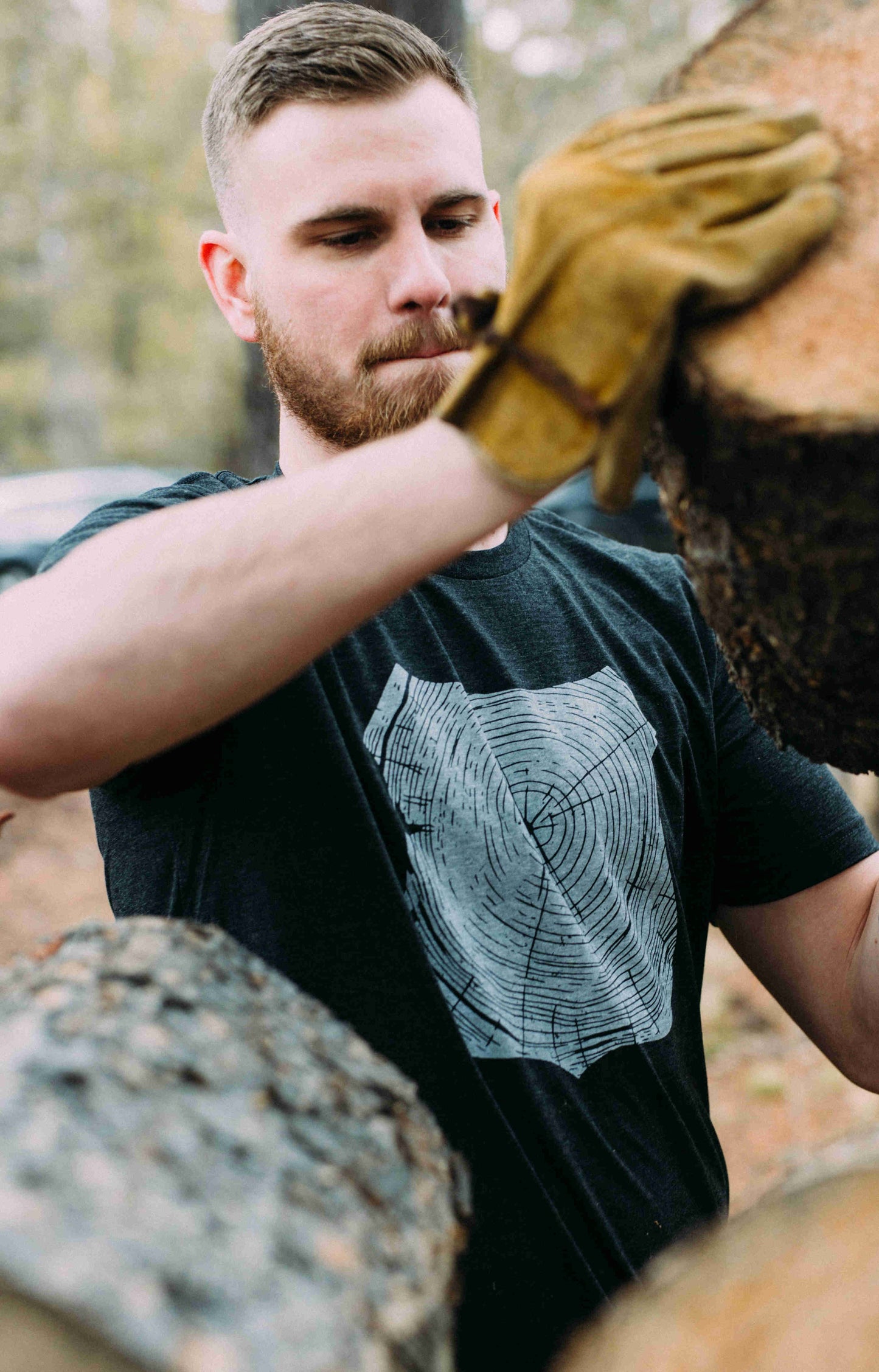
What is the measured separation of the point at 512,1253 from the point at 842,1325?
77cm

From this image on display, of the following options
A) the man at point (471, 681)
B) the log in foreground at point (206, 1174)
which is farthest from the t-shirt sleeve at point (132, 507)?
the log in foreground at point (206, 1174)

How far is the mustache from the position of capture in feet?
5.10

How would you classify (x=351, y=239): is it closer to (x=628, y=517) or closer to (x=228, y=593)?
(x=228, y=593)

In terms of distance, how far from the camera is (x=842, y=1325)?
0.59 metres

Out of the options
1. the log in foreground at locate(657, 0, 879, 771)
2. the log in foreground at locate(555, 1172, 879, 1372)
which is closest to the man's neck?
the log in foreground at locate(657, 0, 879, 771)

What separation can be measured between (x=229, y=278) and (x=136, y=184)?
66.5 ft

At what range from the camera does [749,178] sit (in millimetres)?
849

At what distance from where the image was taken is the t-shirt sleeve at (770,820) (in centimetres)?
167

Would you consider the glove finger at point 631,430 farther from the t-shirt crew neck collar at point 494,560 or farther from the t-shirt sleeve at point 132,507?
the t-shirt crew neck collar at point 494,560

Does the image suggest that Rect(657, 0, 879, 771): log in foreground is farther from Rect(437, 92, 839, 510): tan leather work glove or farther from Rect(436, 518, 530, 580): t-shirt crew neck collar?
Rect(436, 518, 530, 580): t-shirt crew neck collar

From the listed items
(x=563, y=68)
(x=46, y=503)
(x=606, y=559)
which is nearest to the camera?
(x=606, y=559)

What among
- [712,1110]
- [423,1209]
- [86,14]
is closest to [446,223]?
[423,1209]

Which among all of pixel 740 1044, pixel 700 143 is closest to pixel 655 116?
pixel 700 143

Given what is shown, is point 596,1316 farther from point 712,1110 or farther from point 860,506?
point 712,1110
